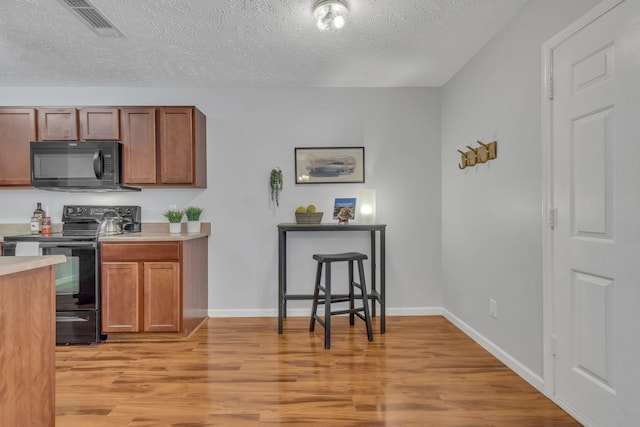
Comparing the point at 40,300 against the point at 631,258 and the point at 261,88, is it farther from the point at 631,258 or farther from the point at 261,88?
the point at 261,88

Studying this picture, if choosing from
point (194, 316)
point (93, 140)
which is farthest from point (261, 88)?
point (194, 316)

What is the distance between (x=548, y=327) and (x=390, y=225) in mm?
1902

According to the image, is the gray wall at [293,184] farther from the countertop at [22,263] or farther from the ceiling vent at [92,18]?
the countertop at [22,263]

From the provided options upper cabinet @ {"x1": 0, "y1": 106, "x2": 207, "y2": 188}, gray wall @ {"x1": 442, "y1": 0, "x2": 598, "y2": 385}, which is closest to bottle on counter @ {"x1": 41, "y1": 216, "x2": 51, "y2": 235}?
upper cabinet @ {"x1": 0, "y1": 106, "x2": 207, "y2": 188}

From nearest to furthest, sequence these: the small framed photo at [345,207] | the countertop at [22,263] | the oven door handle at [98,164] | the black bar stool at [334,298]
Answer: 1. the countertop at [22,263]
2. the black bar stool at [334,298]
3. the oven door handle at [98,164]
4. the small framed photo at [345,207]

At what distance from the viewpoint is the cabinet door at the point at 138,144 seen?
342 centimetres

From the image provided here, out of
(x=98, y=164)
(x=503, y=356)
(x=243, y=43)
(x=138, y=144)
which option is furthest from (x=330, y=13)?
(x=503, y=356)

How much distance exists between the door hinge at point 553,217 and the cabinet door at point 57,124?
3768 millimetres

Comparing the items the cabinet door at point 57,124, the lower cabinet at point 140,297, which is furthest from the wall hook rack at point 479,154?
the cabinet door at point 57,124

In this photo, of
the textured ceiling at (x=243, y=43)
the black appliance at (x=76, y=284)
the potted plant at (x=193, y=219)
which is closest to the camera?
the textured ceiling at (x=243, y=43)

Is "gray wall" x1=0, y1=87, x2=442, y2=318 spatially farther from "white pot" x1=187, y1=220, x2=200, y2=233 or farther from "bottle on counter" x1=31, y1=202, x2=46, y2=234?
"bottle on counter" x1=31, y1=202, x2=46, y2=234

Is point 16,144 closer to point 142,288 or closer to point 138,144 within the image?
point 138,144

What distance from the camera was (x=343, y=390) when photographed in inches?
87.8

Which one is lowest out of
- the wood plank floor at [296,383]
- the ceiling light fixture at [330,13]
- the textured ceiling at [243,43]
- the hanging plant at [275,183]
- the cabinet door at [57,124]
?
the wood plank floor at [296,383]
